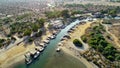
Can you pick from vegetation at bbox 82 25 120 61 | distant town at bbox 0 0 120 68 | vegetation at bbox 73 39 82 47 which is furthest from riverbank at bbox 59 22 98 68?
vegetation at bbox 82 25 120 61

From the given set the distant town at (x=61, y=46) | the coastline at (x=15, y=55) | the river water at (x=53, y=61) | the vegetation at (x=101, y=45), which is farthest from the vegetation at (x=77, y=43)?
the river water at (x=53, y=61)

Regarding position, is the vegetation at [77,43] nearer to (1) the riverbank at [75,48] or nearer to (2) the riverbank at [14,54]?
(1) the riverbank at [75,48]

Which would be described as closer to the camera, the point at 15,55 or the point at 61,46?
the point at 15,55

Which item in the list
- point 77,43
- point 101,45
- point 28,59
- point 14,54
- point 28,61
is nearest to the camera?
point 28,61

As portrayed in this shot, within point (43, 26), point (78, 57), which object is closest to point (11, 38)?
point (43, 26)

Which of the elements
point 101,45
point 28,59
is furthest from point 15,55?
point 101,45

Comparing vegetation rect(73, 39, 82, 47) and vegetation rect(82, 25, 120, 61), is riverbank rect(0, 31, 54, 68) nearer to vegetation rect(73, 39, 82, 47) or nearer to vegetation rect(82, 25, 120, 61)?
vegetation rect(73, 39, 82, 47)

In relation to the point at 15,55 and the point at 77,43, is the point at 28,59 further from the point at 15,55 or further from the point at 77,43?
the point at 77,43

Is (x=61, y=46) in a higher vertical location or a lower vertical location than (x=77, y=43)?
lower

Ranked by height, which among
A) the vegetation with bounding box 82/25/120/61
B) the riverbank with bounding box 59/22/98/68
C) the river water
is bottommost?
the riverbank with bounding box 59/22/98/68
